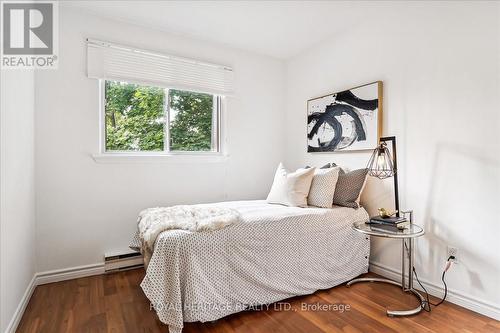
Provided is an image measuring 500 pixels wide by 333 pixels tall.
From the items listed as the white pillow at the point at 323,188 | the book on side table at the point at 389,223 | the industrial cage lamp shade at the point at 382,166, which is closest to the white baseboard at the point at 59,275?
the white pillow at the point at 323,188

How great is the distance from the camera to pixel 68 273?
101 inches

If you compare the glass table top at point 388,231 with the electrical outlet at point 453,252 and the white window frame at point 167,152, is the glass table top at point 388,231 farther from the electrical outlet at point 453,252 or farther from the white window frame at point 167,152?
the white window frame at point 167,152

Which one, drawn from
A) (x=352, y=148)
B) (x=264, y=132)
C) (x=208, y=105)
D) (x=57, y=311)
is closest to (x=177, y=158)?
(x=208, y=105)

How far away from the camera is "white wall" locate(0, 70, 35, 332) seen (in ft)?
5.17

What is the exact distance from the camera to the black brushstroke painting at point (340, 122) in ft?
9.18

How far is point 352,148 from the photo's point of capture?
2.90 metres

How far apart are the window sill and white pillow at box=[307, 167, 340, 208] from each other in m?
1.22

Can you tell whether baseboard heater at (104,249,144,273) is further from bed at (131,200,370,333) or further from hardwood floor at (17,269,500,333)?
bed at (131,200,370,333)

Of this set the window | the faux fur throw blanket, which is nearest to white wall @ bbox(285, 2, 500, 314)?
the faux fur throw blanket

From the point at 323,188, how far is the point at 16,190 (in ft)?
7.85

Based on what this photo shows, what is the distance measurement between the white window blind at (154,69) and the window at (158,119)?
4.5 inches

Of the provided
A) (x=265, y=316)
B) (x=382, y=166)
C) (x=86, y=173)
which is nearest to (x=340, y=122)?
(x=382, y=166)

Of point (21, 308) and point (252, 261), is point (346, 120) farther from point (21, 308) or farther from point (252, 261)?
point (21, 308)

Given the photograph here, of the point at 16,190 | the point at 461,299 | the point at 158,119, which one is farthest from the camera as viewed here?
the point at 158,119
